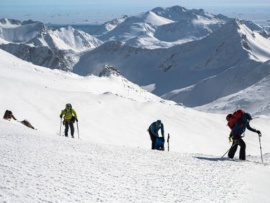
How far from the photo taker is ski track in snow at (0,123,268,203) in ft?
27.2

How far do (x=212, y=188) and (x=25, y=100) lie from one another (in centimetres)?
2517

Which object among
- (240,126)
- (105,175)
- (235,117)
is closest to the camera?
(105,175)

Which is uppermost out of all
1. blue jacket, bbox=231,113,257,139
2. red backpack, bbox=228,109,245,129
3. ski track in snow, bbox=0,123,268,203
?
red backpack, bbox=228,109,245,129

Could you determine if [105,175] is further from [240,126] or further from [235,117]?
[235,117]

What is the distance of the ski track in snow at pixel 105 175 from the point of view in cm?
828

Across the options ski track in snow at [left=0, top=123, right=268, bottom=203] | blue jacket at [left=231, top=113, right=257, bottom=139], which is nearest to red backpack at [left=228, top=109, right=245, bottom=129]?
blue jacket at [left=231, top=113, right=257, bottom=139]

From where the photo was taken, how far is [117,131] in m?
30.7

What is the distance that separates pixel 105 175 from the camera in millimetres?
9992

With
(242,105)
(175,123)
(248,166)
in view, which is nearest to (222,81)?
(242,105)

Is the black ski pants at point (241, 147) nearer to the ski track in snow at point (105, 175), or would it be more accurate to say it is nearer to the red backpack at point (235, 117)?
the red backpack at point (235, 117)

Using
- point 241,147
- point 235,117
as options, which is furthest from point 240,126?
point 241,147

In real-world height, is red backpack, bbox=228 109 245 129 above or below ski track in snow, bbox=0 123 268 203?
above

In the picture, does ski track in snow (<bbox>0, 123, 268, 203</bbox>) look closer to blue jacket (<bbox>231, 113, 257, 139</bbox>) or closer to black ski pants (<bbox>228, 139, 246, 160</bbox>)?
black ski pants (<bbox>228, 139, 246, 160</bbox>)

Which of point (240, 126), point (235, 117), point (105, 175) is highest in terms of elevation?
point (235, 117)
